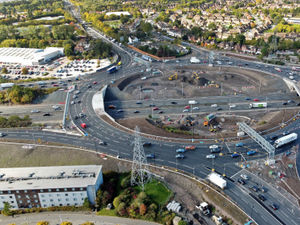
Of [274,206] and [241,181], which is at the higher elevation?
[241,181]

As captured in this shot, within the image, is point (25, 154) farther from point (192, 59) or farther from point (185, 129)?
point (192, 59)

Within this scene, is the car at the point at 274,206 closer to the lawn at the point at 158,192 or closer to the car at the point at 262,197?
the car at the point at 262,197

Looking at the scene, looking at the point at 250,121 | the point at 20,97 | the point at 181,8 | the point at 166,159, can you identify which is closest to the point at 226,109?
the point at 250,121

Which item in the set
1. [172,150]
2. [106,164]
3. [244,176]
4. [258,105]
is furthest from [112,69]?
[244,176]

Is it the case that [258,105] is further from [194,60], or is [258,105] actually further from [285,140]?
[194,60]

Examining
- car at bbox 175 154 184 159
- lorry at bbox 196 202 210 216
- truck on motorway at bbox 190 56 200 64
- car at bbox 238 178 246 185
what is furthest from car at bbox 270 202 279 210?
truck on motorway at bbox 190 56 200 64

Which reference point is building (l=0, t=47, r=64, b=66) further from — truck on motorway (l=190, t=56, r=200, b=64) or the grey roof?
the grey roof

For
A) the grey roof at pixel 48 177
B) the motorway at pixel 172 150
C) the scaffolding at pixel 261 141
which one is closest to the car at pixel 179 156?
the motorway at pixel 172 150
